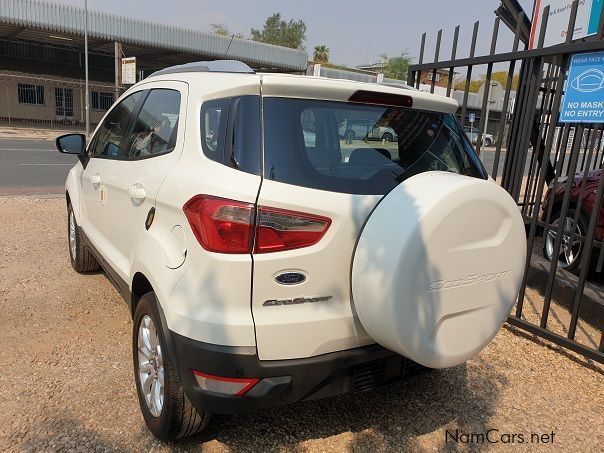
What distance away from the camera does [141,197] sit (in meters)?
2.64

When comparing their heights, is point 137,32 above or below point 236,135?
above

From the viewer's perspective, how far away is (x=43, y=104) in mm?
31281

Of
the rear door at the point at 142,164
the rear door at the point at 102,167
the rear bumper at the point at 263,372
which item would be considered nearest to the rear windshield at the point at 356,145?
the rear door at the point at 142,164

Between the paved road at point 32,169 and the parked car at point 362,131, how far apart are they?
860 centimetres

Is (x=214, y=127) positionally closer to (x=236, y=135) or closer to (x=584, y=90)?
(x=236, y=135)

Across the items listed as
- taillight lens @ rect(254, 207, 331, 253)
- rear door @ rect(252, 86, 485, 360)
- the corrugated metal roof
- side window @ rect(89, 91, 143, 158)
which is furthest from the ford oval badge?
the corrugated metal roof

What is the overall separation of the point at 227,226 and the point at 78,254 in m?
3.24

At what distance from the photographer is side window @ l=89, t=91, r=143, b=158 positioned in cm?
345

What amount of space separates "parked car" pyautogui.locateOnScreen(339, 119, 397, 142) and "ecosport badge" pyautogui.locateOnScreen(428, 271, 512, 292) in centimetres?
76

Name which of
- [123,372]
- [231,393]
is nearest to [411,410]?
[231,393]

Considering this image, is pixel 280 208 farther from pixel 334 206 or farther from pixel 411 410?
pixel 411 410

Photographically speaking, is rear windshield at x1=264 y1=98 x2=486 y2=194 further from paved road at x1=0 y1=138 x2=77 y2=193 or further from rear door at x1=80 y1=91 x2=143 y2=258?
paved road at x1=0 y1=138 x2=77 y2=193

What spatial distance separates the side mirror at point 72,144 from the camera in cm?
407

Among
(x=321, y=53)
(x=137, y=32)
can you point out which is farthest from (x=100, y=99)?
(x=321, y=53)
